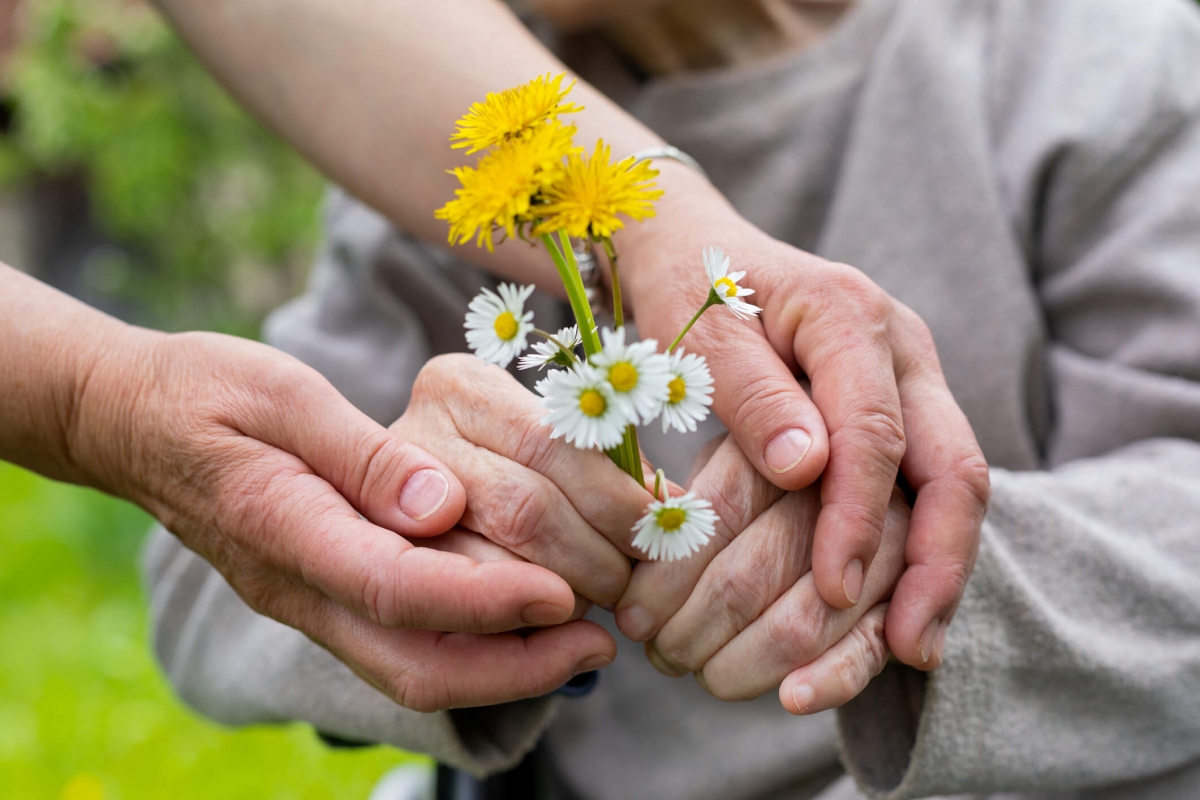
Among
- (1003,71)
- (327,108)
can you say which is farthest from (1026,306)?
(327,108)

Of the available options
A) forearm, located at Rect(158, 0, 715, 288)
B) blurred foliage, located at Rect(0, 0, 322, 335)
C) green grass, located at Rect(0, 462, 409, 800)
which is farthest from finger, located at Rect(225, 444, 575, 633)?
blurred foliage, located at Rect(0, 0, 322, 335)

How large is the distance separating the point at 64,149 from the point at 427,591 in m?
3.82

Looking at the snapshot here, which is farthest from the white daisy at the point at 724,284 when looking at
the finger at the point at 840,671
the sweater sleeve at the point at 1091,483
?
the sweater sleeve at the point at 1091,483

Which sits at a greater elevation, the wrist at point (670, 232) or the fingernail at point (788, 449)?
the wrist at point (670, 232)

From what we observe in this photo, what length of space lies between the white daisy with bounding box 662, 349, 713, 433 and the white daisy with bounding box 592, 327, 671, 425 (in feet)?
0.06

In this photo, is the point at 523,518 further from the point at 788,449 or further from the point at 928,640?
the point at 928,640

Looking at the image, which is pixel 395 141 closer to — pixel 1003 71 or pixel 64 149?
pixel 1003 71

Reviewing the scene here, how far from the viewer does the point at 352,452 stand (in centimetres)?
55

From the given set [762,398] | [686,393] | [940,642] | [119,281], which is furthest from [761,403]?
[119,281]

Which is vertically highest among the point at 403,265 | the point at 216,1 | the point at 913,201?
the point at 216,1

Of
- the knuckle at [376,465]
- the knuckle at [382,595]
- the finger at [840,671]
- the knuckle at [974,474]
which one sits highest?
the knuckle at [376,465]

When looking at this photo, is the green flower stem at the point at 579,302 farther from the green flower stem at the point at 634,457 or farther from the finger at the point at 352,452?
the finger at the point at 352,452

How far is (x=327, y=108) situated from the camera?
846 mm

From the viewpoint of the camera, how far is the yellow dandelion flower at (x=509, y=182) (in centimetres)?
43
